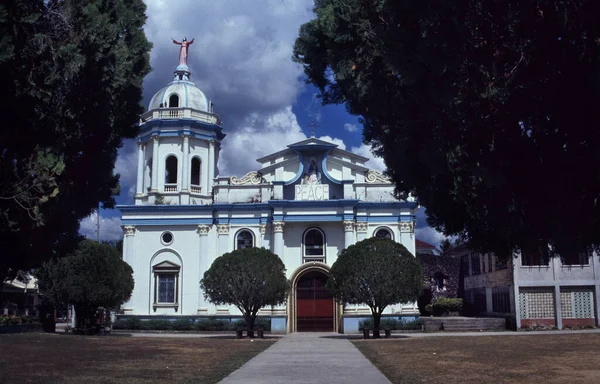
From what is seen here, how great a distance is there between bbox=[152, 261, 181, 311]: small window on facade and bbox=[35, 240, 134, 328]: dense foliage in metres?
5.53

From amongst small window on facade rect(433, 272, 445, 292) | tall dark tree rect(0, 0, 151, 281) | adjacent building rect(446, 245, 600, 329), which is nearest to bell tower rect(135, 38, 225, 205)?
adjacent building rect(446, 245, 600, 329)

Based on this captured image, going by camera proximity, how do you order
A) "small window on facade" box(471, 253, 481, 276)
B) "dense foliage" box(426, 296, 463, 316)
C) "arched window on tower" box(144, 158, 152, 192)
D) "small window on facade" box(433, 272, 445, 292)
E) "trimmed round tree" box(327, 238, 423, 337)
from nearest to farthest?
1. "trimmed round tree" box(327, 238, 423, 337)
2. "arched window on tower" box(144, 158, 152, 192)
3. "dense foliage" box(426, 296, 463, 316)
4. "small window on facade" box(471, 253, 481, 276)
5. "small window on facade" box(433, 272, 445, 292)

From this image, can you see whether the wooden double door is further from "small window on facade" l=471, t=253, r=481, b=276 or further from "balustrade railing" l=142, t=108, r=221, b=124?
"balustrade railing" l=142, t=108, r=221, b=124

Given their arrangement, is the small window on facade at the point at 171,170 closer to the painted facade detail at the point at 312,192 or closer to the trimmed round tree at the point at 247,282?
the painted facade detail at the point at 312,192

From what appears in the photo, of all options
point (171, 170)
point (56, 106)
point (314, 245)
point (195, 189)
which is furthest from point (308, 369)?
point (171, 170)

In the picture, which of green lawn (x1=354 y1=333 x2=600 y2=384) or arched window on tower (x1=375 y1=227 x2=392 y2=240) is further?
arched window on tower (x1=375 y1=227 x2=392 y2=240)

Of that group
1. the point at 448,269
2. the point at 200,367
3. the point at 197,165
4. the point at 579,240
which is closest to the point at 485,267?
the point at 448,269

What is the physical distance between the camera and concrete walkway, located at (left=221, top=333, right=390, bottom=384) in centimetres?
1364

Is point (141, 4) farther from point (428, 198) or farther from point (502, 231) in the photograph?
point (502, 231)

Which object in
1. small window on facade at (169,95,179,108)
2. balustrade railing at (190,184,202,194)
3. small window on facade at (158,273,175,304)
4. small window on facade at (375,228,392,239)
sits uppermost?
small window on facade at (169,95,179,108)

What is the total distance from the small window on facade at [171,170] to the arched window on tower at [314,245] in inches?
382

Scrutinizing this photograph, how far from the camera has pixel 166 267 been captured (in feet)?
132

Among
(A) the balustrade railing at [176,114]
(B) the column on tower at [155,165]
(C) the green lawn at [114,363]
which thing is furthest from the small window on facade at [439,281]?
(C) the green lawn at [114,363]

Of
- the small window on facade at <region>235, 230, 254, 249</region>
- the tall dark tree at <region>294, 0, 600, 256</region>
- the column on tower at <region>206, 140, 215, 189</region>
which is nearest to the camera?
the tall dark tree at <region>294, 0, 600, 256</region>
